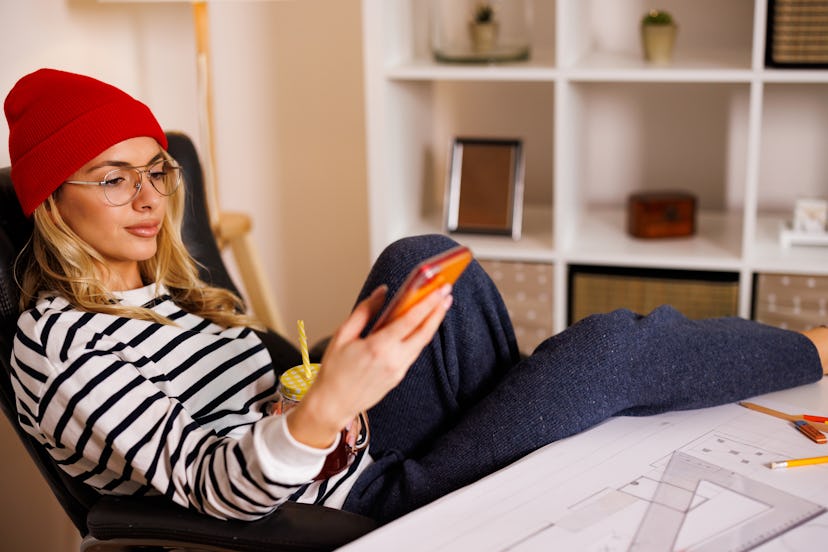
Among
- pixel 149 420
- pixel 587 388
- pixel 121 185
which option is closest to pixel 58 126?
pixel 121 185

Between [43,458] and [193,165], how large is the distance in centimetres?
60

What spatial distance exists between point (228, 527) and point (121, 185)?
49 centimetres

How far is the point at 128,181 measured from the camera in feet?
4.38

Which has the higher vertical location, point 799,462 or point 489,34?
point 489,34

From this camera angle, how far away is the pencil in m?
1.15

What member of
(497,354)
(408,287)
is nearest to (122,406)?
(408,287)

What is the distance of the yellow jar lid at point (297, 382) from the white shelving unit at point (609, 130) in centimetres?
102

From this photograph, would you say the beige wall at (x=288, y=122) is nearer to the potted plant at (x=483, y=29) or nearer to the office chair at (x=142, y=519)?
the potted plant at (x=483, y=29)

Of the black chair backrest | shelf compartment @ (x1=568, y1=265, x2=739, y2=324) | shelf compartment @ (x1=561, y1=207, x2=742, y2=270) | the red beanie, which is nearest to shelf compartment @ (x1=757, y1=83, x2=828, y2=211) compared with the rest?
shelf compartment @ (x1=561, y1=207, x2=742, y2=270)

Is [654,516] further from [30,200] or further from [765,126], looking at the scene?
[765,126]

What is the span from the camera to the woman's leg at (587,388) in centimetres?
128

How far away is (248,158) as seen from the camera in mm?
2783

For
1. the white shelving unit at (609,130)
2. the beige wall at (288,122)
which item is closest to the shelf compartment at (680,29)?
the white shelving unit at (609,130)

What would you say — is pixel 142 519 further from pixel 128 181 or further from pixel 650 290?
pixel 650 290
